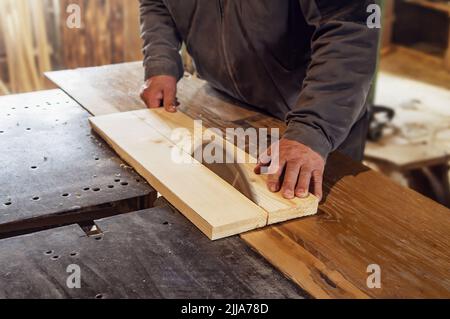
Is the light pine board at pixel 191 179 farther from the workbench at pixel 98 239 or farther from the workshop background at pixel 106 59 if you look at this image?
the workshop background at pixel 106 59

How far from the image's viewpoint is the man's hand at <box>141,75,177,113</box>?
1.78m

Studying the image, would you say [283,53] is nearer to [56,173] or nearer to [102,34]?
[56,173]

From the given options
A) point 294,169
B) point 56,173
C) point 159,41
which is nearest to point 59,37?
point 159,41

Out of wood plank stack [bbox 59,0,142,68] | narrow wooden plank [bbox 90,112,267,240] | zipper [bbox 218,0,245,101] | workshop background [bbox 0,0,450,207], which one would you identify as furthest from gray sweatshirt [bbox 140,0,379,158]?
wood plank stack [bbox 59,0,142,68]

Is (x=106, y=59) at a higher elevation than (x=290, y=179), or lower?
lower

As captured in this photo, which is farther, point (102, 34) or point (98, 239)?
point (102, 34)

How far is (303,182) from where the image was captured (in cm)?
130

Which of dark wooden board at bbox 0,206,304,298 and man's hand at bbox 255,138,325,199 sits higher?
man's hand at bbox 255,138,325,199

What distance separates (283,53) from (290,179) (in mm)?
494

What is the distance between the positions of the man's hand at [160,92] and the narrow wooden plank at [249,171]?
0.04 m

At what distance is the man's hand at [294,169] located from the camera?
A: 4.25ft

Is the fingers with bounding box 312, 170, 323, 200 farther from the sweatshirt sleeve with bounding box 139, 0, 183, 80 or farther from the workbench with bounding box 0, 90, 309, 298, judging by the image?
the sweatshirt sleeve with bounding box 139, 0, 183, 80

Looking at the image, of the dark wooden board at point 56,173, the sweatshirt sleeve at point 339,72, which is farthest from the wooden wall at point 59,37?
the sweatshirt sleeve at point 339,72
